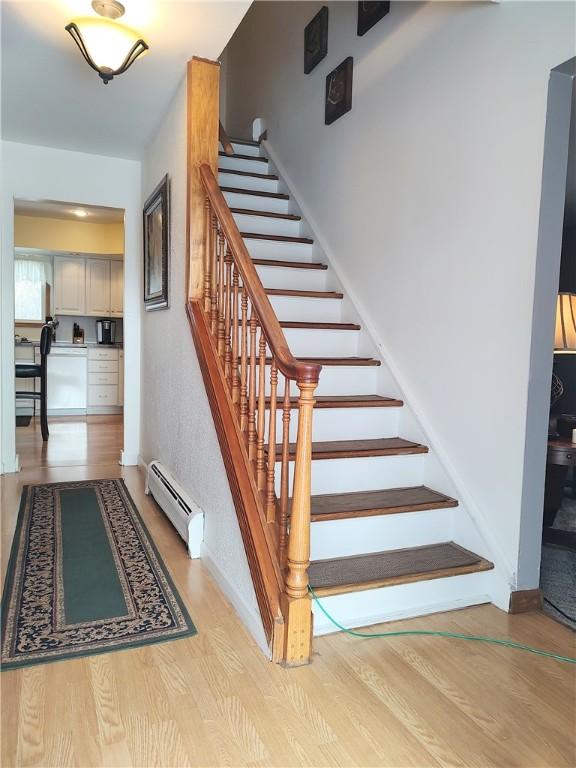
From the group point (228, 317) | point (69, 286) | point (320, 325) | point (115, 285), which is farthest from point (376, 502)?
point (69, 286)

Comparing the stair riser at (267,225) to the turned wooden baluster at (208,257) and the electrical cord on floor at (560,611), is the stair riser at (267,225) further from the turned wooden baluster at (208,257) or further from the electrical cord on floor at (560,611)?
the electrical cord on floor at (560,611)

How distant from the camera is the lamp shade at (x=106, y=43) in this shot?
2312 millimetres

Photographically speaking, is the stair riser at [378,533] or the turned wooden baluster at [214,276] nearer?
the stair riser at [378,533]

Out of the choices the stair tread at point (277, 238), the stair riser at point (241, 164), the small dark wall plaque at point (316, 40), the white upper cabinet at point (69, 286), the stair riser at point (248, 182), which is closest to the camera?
the stair tread at point (277, 238)

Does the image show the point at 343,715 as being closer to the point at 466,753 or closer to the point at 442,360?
the point at 466,753

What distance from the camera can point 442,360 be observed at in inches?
98.6

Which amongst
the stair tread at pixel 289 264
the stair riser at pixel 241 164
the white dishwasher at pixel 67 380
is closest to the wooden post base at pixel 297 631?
the stair tread at pixel 289 264

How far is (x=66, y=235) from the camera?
748 cm

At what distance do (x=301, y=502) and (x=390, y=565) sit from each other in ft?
2.18

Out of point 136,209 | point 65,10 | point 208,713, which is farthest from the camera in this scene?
point 136,209

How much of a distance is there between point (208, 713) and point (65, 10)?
108 inches

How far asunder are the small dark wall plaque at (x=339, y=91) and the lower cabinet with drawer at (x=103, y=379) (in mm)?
4886

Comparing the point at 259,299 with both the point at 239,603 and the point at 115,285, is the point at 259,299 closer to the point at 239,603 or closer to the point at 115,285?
the point at 239,603

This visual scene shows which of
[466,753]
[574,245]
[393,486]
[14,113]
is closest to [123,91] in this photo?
[14,113]
